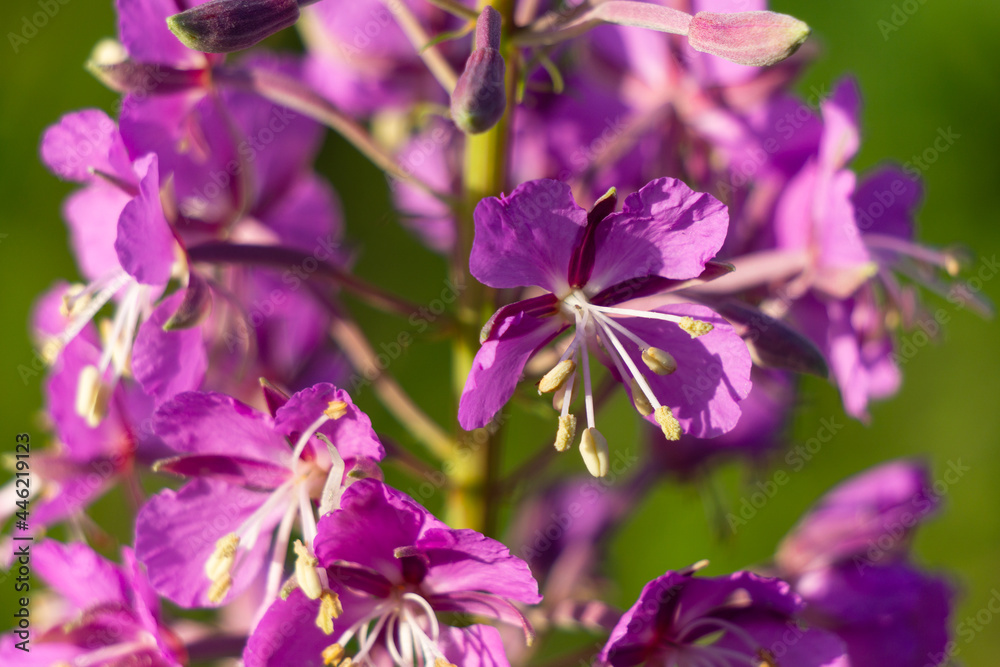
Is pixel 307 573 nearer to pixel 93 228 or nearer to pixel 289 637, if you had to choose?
pixel 289 637

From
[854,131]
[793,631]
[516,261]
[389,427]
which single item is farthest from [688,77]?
[389,427]

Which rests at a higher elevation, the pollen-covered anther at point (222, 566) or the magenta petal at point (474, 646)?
the pollen-covered anther at point (222, 566)

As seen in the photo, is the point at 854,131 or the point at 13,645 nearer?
the point at 13,645

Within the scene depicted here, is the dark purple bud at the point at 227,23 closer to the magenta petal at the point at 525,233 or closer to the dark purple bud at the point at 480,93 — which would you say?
the dark purple bud at the point at 480,93

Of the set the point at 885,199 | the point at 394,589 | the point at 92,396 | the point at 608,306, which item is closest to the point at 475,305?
the point at 608,306

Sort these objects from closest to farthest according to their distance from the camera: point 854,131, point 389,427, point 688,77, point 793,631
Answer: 1. point 793,631
2. point 854,131
3. point 688,77
4. point 389,427

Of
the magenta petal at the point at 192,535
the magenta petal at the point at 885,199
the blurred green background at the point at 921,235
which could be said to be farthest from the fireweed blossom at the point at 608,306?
the blurred green background at the point at 921,235

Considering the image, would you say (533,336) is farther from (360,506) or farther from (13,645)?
(13,645)
